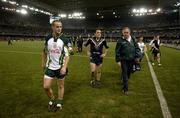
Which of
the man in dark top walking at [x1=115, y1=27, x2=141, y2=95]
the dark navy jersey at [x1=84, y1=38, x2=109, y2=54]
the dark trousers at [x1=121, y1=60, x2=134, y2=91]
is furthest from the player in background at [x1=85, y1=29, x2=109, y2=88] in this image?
the dark trousers at [x1=121, y1=60, x2=134, y2=91]

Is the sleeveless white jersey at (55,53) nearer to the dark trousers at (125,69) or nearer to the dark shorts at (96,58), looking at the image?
the dark trousers at (125,69)

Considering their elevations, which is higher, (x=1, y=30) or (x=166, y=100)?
(x=1, y=30)

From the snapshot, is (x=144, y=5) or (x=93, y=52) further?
(x=144, y=5)

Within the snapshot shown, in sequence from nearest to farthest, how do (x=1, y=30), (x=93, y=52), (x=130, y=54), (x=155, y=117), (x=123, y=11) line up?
(x=155, y=117) → (x=130, y=54) → (x=93, y=52) → (x=1, y=30) → (x=123, y=11)

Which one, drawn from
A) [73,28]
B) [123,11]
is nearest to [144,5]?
[123,11]

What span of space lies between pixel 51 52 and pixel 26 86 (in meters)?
3.87

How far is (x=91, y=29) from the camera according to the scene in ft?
347

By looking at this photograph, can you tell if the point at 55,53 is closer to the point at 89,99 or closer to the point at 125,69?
the point at 89,99

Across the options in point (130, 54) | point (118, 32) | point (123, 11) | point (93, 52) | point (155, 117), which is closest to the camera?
point (155, 117)

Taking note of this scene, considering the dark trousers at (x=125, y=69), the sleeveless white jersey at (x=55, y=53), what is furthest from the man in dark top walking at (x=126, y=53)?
the sleeveless white jersey at (x=55, y=53)

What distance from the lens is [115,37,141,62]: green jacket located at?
8.27 meters

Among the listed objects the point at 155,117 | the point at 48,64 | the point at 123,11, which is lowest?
the point at 155,117

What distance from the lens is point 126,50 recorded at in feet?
27.1

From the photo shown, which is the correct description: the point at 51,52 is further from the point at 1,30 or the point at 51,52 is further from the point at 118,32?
the point at 118,32
